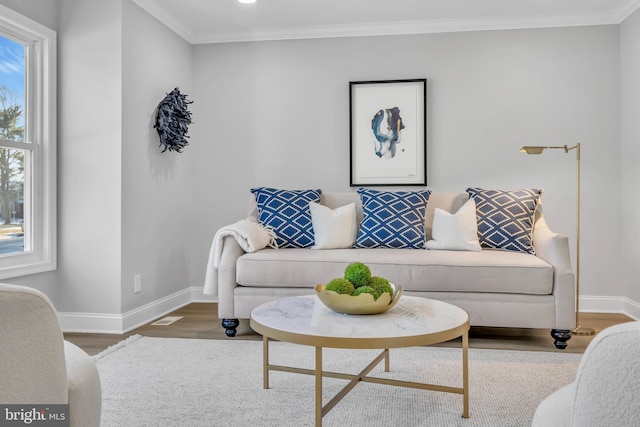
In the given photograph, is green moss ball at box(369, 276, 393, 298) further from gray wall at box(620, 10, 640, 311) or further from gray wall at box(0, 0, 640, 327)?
gray wall at box(620, 10, 640, 311)

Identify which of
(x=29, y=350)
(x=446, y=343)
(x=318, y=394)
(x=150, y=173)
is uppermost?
(x=150, y=173)

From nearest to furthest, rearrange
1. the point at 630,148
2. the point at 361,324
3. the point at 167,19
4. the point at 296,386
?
the point at 361,324 < the point at 296,386 < the point at 630,148 < the point at 167,19

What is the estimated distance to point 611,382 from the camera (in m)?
0.66

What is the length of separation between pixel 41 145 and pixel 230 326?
1.77 meters

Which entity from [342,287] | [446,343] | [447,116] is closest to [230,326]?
[446,343]

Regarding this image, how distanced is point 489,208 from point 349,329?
222 cm

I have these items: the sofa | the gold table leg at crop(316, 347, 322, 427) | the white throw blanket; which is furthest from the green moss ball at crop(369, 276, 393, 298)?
the white throw blanket

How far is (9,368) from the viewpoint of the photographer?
783mm

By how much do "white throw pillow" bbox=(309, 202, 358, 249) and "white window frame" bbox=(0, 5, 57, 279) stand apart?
1.82 metres

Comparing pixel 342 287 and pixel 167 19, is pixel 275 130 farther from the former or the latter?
pixel 342 287

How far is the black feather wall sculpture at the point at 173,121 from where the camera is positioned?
399cm

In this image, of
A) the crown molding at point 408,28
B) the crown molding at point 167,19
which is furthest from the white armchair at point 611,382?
the crown molding at point 408,28

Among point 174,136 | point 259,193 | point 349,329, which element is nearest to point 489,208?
point 259,193

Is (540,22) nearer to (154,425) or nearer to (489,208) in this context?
(489,208)
